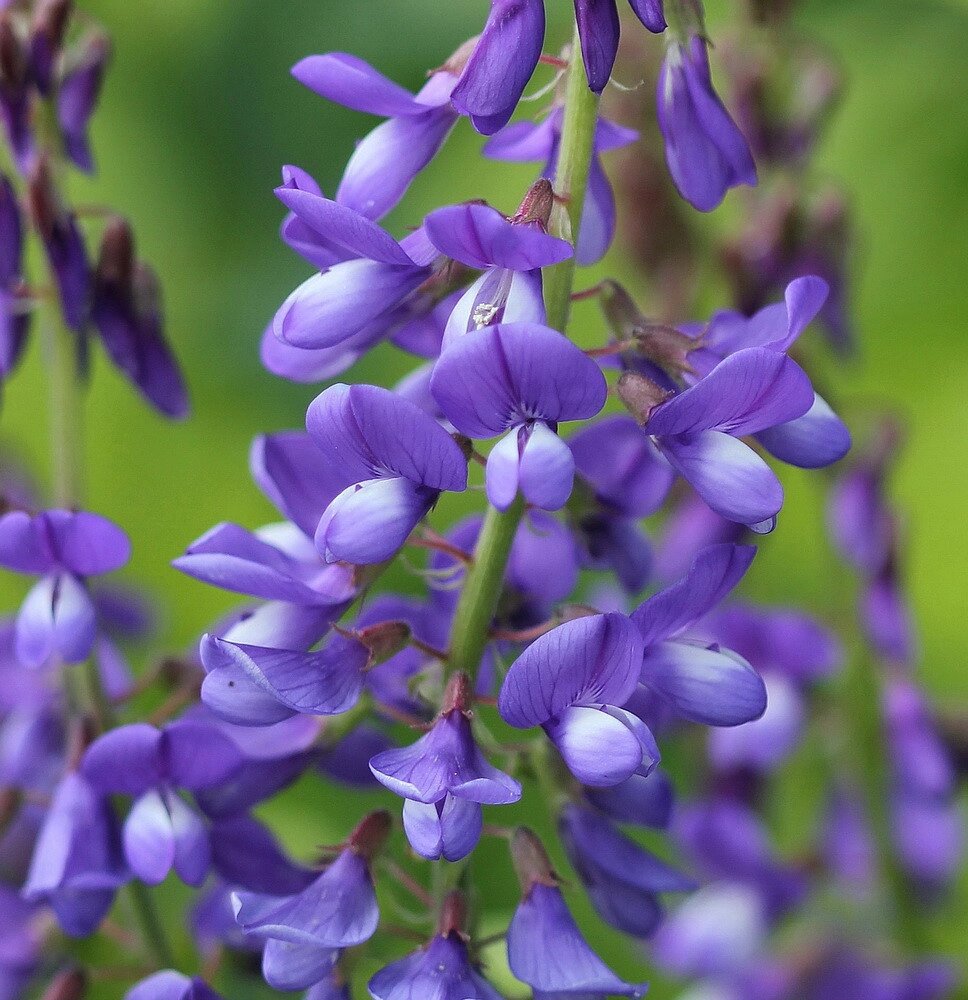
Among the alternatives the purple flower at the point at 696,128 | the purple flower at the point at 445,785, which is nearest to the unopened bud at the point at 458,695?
the purple flower at the point at 445,785

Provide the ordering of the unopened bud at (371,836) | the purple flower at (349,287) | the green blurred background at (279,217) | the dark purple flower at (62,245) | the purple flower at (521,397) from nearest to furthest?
the purple flower at (521,397)
the purple flower at (349,287)
the unopened bud at (371,836)
the dark purple flower at (62,245)
the green blurred background at (279,217)

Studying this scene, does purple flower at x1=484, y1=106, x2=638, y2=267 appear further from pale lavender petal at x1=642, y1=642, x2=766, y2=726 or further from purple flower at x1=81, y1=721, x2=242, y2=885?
purple flower at x1=81, y1=721, x2=242, y2=885

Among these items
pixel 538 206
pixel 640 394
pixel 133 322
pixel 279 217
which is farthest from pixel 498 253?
pixel 279 217

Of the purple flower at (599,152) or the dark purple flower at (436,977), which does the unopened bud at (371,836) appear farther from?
the purple flower at (599,152)

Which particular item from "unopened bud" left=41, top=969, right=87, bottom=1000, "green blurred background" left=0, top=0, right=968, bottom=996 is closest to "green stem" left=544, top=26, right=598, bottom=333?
"unopened bud" left=41, top=969, right=87, bottom=1000

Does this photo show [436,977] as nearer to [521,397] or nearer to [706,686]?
[706,686]

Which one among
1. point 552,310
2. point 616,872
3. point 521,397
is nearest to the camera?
point 521,397
